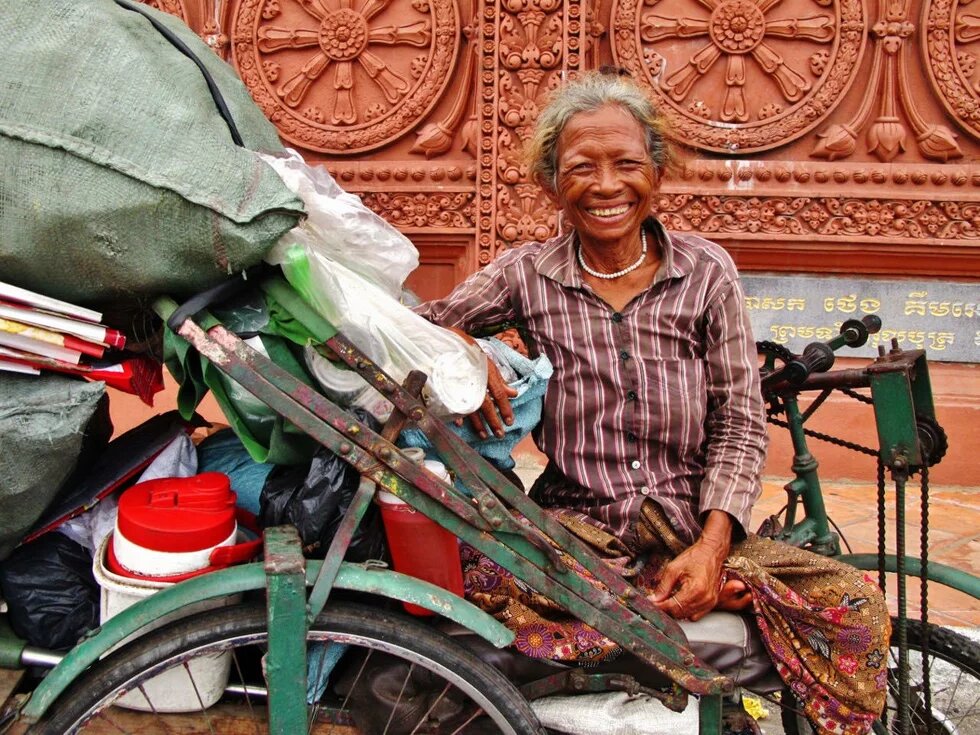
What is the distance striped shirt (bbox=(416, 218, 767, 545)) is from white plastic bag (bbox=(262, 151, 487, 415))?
0.34m

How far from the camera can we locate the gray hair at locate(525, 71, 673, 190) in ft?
5.80

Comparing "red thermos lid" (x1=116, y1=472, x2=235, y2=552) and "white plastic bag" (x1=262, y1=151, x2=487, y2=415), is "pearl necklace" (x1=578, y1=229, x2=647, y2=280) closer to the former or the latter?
"white plastic bag" (x1=262, y1=151, x2=487, y2=415)

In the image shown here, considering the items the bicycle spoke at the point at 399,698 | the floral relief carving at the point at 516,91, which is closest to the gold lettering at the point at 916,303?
the floral relief carving at the point at 516,91

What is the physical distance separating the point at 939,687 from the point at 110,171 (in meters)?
2.23

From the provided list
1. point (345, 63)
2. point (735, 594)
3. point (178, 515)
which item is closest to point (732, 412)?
point (735, 594)

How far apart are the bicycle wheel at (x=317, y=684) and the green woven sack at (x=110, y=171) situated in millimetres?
589

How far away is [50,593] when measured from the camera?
149 cm

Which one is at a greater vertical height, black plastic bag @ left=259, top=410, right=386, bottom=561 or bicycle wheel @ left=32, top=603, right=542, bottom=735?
black plastic bag @ left=259, top=410, right=386, bottom=561

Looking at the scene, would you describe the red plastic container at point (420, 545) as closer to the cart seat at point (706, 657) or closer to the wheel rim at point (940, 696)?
the cart seat at point (706, 657)

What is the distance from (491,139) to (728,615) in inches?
122

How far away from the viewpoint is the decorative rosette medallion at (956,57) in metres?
4.05

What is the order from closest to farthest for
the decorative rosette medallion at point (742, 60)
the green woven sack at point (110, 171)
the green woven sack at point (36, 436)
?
the green woven sack at point (110, 171), the green woven sack at point (36, 436), the decorative rosette medallion at point (742, 60)

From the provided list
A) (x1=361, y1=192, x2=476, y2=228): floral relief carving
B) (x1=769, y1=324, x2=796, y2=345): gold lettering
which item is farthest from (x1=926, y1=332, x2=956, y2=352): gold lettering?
(x1=361, y1=192, x2=476, y2=228): floral relief carving

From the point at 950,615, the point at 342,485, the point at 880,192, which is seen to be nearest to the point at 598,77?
the point at 342,485
